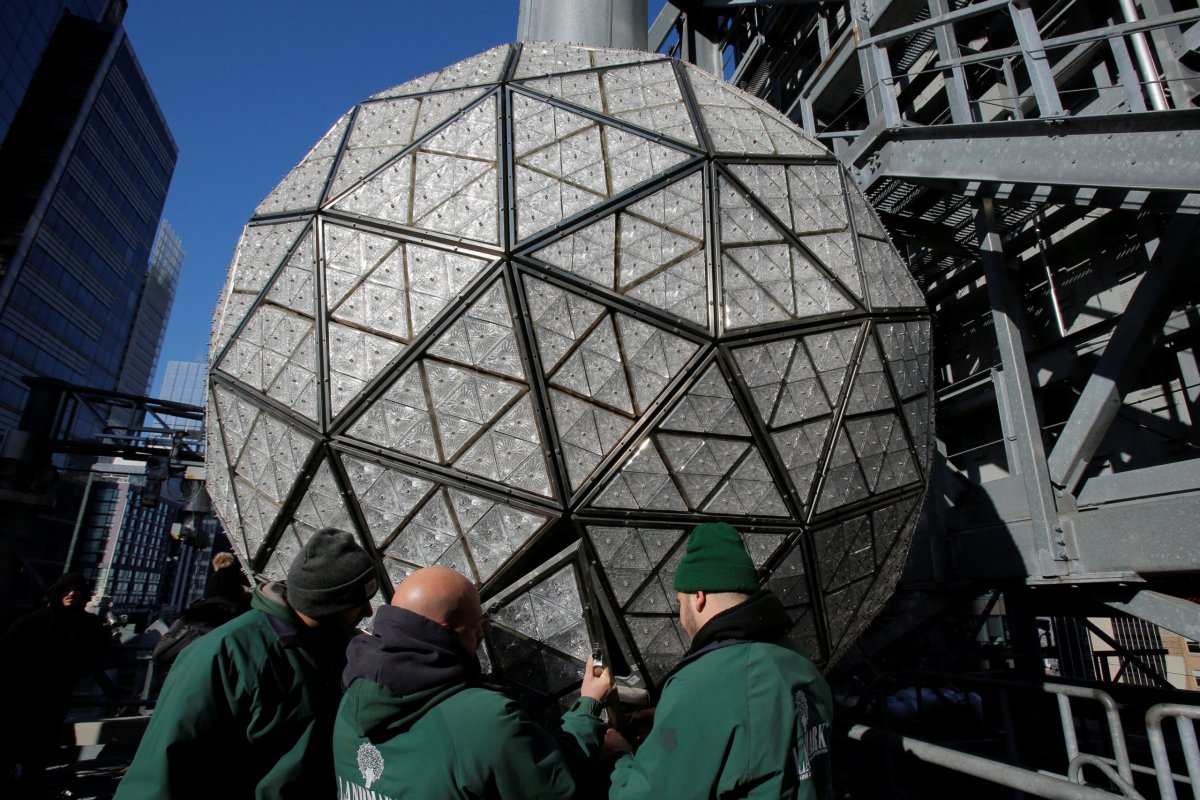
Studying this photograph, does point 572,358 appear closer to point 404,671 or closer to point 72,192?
point 404,671

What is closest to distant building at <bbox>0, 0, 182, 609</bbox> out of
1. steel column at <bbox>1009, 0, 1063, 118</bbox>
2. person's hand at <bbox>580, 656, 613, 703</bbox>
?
person's hand at <bbox>580, 656, 613, 703</bbox>

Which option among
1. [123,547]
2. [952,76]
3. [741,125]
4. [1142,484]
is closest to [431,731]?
[741,125]

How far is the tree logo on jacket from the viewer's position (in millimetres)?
1742

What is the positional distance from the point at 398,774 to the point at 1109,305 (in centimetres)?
787

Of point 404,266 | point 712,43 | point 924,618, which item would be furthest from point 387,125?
point 712,43

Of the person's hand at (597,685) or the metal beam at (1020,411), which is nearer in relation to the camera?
the person's hand at (597,685)

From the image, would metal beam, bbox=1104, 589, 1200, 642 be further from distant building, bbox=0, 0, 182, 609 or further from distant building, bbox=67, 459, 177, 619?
distant building, bbox=67, 459, 177, 619

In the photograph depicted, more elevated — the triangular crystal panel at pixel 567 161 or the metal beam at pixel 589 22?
the metal beam at pixel 589 22

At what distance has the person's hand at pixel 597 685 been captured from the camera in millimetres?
2342

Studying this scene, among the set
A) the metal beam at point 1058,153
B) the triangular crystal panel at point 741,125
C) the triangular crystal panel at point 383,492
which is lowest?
the triangular crystal panel at point 383,492

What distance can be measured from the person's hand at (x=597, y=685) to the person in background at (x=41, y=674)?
4.45 meters

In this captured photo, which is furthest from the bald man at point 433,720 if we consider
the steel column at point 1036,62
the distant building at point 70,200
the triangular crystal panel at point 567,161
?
the distant building at point 70,200

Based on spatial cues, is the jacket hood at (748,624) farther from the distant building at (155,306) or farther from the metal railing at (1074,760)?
the distant building at (155,306)

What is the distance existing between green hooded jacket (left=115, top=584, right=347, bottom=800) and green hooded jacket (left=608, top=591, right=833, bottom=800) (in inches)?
38.3
